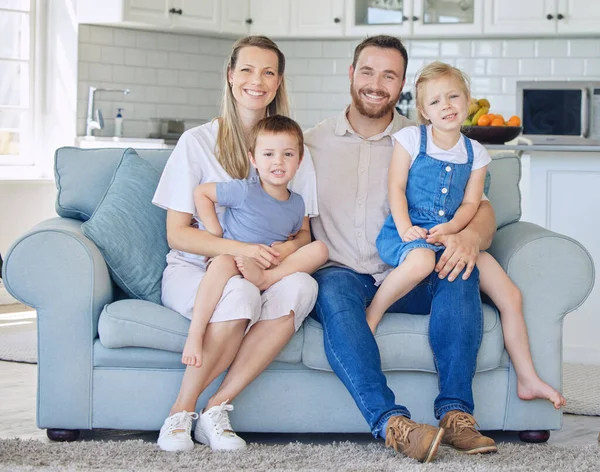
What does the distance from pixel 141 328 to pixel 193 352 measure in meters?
0.19

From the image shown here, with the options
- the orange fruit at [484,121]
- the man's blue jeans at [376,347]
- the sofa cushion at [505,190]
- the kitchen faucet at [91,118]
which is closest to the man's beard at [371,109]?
the sofa cushion at [505,190]

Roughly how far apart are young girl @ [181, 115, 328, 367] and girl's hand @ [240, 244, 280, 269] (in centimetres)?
2

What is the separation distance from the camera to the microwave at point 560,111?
5.90 meters

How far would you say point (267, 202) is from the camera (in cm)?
264

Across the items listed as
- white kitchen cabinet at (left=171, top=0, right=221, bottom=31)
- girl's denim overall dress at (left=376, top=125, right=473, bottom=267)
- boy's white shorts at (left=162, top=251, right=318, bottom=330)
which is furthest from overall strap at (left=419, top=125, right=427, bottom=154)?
white kitchen cabinet at (left=171, top=0, right=221, bottom=31)

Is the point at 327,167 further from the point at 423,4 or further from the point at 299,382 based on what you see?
the point at 423,4

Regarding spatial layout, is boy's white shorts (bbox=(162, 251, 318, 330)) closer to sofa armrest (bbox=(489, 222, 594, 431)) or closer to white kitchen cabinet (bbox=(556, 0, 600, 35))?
sofa armrest (bbox=(489, 222, 594, 431))

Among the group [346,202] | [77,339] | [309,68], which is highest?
[309,68]

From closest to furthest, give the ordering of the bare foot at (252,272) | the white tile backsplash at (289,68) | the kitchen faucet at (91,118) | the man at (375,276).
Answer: the man at (375,276)
the bare foot at (252,272)
the kitchen faucet at (91,118)
the white tile backsplash at (289,68)

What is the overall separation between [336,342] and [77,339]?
699 mm

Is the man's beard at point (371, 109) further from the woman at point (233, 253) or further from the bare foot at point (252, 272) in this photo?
the bare foot at point (252, 272)

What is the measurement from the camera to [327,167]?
9.53 ft

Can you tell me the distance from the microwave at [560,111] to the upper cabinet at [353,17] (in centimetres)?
35

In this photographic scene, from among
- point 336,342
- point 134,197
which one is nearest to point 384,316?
point 336,342
